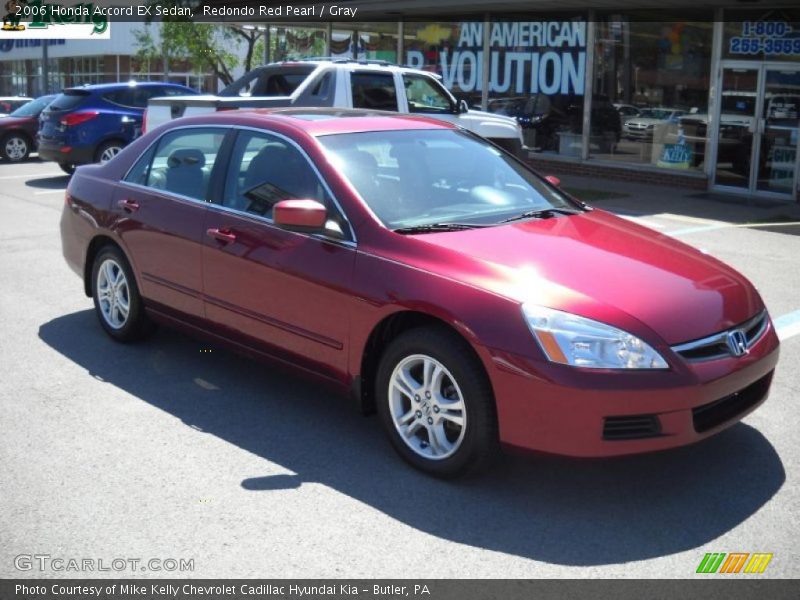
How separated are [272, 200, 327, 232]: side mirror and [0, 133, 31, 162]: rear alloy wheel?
726 inches

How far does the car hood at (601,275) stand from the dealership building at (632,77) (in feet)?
38.4

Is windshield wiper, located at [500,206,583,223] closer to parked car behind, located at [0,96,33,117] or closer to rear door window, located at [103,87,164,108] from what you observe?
rear door window, located at [103,87,164,108]

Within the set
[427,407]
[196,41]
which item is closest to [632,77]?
[427,407]

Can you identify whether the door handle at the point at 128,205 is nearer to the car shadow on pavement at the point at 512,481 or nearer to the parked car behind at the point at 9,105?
the car shadow on pavement at the point at 512,481

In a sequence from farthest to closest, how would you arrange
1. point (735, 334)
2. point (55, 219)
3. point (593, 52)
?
1. point (593, 52)
2. point (55, 219)
3. point (735, 334)

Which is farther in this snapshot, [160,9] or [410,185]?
[160,9]

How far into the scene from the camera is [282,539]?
12.4 feet

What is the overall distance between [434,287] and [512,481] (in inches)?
38.4

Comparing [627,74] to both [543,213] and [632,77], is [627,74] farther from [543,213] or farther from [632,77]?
[543,213]

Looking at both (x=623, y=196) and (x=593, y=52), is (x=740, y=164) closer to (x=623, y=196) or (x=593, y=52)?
(x=623, y=196)

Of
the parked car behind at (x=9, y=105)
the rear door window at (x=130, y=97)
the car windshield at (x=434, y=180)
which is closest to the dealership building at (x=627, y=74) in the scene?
the rear door window at (x=130, y=97)

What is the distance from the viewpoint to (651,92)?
17266mm

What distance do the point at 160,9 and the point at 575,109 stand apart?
14.7m

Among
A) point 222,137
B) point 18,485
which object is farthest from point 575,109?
point 18,485
